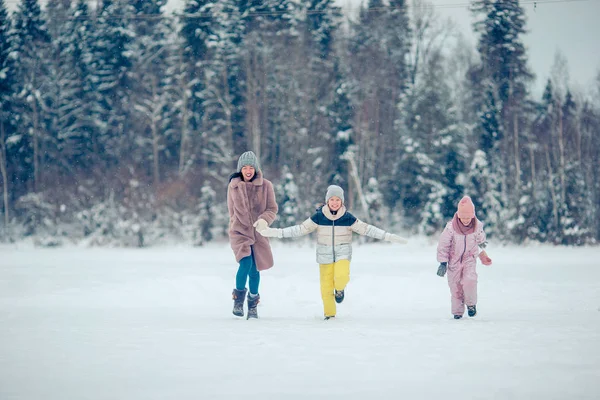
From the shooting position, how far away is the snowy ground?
15.0 ft

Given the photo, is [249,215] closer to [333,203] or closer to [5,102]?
[333,203]

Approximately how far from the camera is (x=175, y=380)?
4.79m

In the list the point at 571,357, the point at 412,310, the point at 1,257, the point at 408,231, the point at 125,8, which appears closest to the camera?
the point at 571,357

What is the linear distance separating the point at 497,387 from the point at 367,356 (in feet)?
4.14

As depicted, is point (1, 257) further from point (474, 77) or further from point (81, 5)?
point (474, 77)

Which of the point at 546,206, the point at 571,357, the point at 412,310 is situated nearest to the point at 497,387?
the point at 571,357

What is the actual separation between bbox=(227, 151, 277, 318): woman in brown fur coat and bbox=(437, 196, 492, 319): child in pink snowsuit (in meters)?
2.12

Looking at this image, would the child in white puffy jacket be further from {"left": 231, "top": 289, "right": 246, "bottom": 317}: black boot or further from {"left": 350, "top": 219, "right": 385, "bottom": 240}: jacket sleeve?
{"left": 231, "top": 289, "right": 246, "bottom": 317}: black boot

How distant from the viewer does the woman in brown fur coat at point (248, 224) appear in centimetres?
809

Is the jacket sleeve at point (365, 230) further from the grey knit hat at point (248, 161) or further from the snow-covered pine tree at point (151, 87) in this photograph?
the snow-covered pine tree at point (151, 87)

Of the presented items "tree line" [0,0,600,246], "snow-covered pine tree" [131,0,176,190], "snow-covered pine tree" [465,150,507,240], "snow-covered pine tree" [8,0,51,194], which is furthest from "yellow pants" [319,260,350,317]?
"snow-covered pine tree" [8,0,51,194]

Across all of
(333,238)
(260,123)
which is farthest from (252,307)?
(260,123)

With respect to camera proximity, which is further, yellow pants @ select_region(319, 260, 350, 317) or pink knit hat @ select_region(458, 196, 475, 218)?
pink knit hat @ select_region(458, 196, 475, 218)

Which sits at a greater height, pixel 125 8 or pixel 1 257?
pixel 125 8
